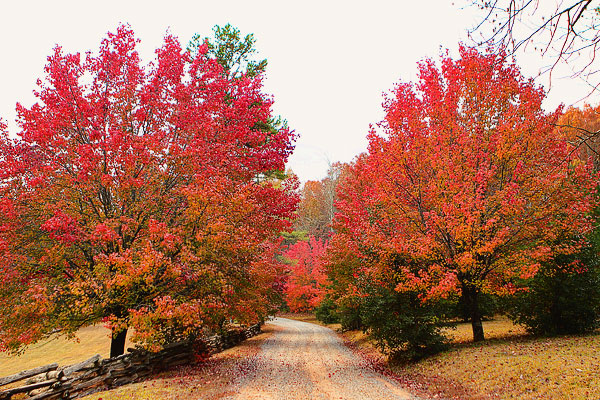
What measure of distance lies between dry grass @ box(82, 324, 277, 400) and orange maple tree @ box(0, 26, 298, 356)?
1289 millimetres

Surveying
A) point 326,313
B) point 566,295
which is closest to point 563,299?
point 566,295

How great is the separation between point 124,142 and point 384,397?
1065 cm

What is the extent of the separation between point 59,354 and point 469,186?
89.9 ft

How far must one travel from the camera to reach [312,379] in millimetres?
11062

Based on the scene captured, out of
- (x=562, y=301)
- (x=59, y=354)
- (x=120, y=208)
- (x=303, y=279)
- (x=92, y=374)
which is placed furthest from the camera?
(x=303, y=279)

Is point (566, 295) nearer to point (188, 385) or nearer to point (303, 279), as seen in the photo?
point (188, 385)

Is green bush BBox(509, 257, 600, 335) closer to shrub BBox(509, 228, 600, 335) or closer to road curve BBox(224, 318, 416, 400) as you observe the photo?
shrub BBox(509, 228, 600, 335)

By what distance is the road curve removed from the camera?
9.09 metres

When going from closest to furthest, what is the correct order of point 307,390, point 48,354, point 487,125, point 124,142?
point 307,390 → point 124,142 → point 487,125 → point 48,354

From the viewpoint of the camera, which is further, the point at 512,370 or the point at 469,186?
the point at 469,186

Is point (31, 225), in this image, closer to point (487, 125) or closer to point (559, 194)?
point (487, 125)

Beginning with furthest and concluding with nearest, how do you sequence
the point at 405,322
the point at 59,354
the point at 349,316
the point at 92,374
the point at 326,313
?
the point at 326,313 < the point at 349,316 < the point at 59,354 < the point at 405,322 < the point at 92,374

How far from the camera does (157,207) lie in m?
11.1

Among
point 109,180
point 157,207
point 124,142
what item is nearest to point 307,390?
point 157,207
